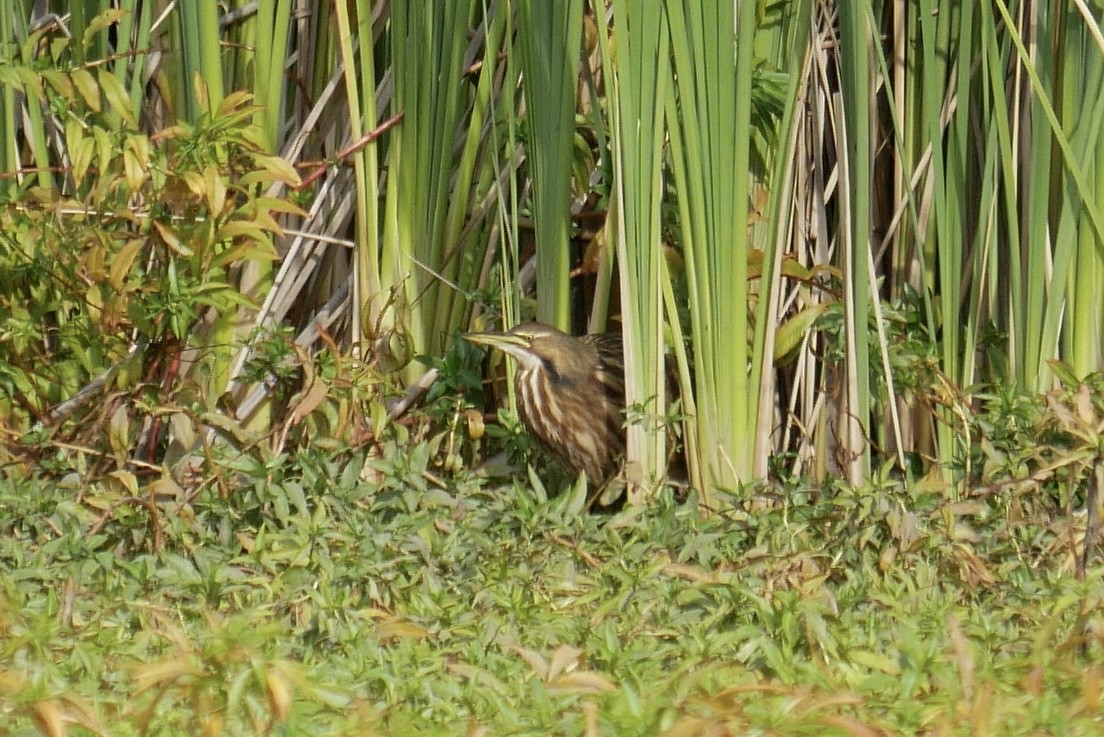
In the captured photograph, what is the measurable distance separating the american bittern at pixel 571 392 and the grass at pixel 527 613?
0.35 meters

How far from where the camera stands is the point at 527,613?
2.38 m

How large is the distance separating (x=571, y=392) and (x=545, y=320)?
23cm

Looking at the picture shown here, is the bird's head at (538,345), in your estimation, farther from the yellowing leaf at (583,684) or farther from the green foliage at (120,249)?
the yellowing leaf at (583,684)

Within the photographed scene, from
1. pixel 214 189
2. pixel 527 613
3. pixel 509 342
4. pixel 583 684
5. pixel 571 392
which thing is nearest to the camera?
pixel 583 684

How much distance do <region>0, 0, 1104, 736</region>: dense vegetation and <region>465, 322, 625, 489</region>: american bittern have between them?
0.08m

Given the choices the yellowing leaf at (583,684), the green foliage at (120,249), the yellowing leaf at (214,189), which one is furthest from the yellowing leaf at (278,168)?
the yellowing leaf at (583,684)

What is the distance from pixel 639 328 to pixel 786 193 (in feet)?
1.21

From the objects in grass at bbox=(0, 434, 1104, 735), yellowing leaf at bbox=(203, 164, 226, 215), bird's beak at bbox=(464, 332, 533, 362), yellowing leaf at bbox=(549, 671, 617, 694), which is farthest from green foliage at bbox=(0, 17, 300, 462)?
yellowing leaf at bbox=(549, 671, 617, 694)

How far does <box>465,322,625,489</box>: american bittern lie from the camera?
338 cm

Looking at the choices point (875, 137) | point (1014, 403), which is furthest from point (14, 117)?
point (1014, 403)

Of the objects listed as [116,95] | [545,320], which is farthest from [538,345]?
[116,95]

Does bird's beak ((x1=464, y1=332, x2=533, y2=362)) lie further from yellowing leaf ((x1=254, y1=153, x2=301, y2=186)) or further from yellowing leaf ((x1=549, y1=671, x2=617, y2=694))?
yellowing leaf ((x1=549, y1=671, x2=617, y2=694))

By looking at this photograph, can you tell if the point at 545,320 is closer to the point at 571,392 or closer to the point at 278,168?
the point at 571,392

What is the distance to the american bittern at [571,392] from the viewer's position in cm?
338
